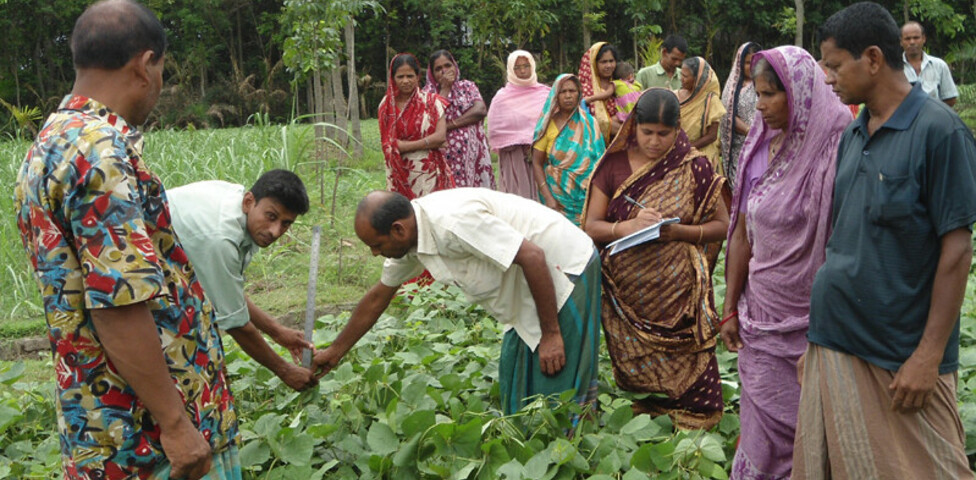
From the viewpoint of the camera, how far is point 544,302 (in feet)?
10.1

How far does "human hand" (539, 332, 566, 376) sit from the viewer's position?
3.14 metres

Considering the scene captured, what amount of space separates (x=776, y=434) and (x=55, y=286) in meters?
2.09

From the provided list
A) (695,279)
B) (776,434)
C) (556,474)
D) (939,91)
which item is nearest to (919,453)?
(776,434)

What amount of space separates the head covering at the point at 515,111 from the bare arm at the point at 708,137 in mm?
1220

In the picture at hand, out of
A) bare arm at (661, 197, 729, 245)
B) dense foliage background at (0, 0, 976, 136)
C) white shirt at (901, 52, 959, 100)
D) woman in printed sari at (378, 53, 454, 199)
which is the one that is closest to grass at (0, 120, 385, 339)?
woman in printed sari at (378, 53, 454, 199)

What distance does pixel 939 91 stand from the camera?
21.7 ft

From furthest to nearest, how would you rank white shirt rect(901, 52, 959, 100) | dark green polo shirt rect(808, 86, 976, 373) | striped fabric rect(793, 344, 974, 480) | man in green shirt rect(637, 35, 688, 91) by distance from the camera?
1. man in green shirt rect(637, 35, 688, 91)
2. white shirt rect(901, 52, 959, 100)
3. striped fabric rect(793, 344, 974, 480)
4. dark green polo shirt rect(808, 86, 976, 373)

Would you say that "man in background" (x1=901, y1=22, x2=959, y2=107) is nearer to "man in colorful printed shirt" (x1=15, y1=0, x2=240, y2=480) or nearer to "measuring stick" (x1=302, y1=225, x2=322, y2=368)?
"measuring stick" (x1=302, y1=225, x2=322, y2=368)

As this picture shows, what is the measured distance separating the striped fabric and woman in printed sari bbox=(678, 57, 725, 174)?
395cm

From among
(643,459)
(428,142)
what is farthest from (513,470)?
(428,142)

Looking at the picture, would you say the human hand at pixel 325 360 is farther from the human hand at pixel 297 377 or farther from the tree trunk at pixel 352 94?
the tree trunk at pixel 352 94

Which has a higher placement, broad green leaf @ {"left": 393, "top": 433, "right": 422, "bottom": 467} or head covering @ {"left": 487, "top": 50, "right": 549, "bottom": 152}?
head covering @ {"left": 487, "top": 50, "right": 549, "bottom": 152}

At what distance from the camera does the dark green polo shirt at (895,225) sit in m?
1.99

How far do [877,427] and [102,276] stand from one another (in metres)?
1.79
